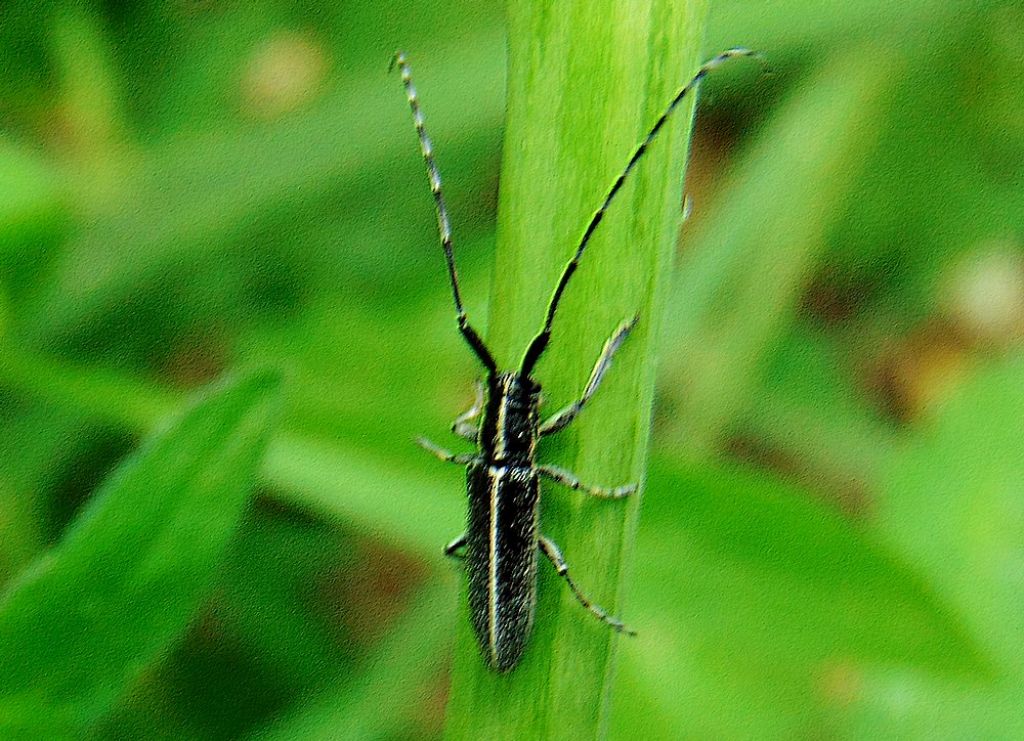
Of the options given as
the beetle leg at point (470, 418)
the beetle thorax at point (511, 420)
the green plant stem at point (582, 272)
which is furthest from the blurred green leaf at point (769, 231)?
the green plant stem at point (582, 272)

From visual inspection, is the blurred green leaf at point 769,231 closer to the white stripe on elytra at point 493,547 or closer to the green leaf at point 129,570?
the white stripe on elytra at point 493,547

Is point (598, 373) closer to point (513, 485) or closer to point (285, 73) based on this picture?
point (513, 485)

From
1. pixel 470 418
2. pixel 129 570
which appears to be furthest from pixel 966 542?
pixel 129 570

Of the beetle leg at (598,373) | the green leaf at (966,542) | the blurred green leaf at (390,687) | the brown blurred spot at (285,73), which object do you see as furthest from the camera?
the brown blurred spot at (285,73)

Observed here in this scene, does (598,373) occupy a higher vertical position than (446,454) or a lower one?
higher

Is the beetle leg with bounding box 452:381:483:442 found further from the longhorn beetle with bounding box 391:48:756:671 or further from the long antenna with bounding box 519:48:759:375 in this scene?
the long antenna with bounding box 519:48:759:375

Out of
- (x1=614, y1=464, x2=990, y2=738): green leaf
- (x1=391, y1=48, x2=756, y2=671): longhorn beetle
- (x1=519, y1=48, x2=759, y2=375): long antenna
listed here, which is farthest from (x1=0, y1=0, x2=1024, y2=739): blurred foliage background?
(x1=519, y1=48, x2=759, y2=375): long antenna
